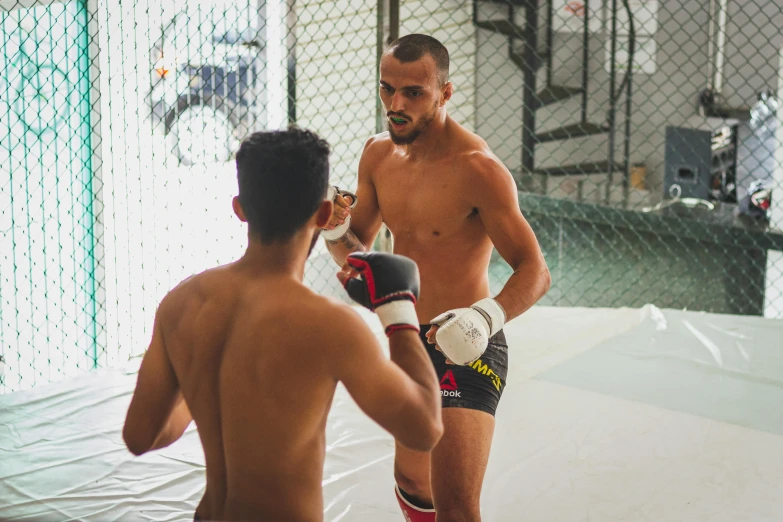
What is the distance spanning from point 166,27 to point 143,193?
0.95 m

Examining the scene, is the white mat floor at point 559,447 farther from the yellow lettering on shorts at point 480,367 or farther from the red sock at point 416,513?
the yellow lettering on shorts at point 480,367

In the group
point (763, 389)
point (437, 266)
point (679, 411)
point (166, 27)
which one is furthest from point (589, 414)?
point (166, 27)

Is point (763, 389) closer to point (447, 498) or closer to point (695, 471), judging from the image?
point (695, 471)

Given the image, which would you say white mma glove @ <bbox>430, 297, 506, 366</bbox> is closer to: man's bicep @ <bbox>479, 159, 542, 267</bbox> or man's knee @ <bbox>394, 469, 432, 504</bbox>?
man's bicep @ <bbox>479, 159, 542, 267</bbox>

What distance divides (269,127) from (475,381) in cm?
360

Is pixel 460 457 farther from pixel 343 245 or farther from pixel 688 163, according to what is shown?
pixel 688 163

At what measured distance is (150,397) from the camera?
52.6 inches

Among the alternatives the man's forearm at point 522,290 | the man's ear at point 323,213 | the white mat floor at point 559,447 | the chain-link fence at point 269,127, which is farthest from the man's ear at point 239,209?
the chain-link fence at point 269,127

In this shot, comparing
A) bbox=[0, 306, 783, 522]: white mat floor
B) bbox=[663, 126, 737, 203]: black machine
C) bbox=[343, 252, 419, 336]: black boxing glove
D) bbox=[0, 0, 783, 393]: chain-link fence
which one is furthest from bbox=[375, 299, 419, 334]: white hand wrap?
bbox=[663, 126, 737, 203]: black machine

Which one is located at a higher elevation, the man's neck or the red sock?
the man's neck

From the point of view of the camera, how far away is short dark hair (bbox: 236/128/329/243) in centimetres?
127

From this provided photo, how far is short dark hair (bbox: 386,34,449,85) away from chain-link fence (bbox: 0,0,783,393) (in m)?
1.62

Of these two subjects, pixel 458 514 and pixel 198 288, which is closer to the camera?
pixel 198 288

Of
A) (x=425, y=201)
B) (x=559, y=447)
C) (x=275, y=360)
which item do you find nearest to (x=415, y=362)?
(x=275, y=360)
